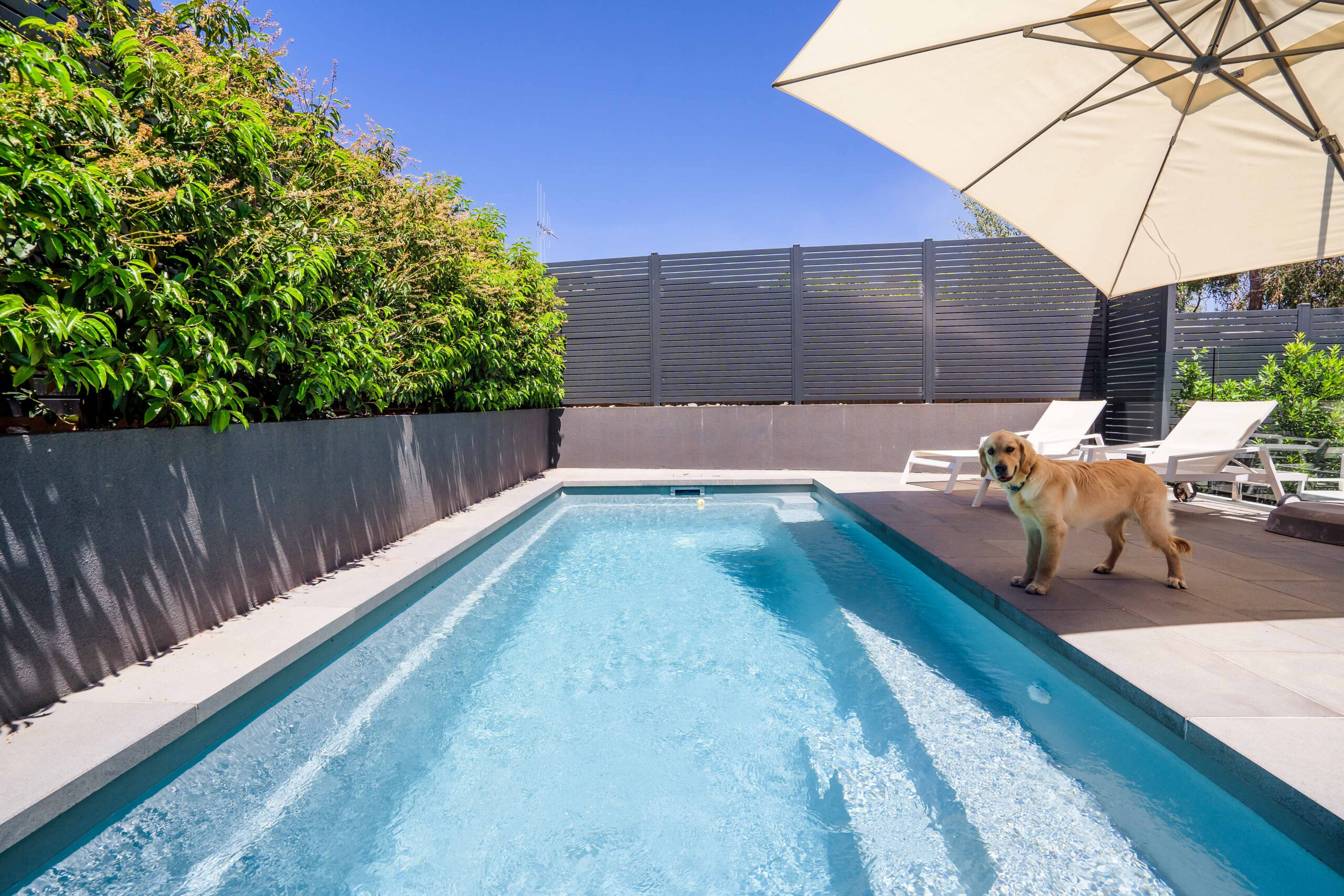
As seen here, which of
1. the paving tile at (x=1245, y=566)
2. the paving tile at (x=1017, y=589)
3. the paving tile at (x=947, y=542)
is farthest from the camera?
the paving tile at (x=947, y=542)

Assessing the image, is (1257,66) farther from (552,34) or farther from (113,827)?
(552,34)

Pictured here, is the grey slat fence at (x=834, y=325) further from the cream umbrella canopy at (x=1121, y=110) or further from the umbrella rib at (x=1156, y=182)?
the cream umbrella canopy at (x=1121, y=110)

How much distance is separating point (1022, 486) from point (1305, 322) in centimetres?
674

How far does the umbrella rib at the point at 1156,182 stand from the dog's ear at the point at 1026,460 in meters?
1.96

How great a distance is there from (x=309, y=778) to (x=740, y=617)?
242 centimetres

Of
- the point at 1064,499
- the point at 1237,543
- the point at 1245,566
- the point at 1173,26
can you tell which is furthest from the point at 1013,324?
the point at 1064,499

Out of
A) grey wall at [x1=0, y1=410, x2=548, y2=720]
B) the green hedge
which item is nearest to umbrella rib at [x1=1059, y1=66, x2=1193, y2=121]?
the green hedge

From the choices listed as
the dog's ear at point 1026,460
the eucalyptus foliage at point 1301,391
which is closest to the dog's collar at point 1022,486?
the dog's ear at point 1026,460

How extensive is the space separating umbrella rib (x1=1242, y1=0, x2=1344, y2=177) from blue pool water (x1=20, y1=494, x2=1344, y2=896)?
298 centimetres

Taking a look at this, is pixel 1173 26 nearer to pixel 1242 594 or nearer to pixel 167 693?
pixel 1242 594

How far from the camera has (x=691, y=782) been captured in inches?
88.9

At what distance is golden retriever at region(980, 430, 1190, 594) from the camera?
10.1ft

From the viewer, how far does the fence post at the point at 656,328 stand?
9.63m

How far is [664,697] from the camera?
290 centimetres
